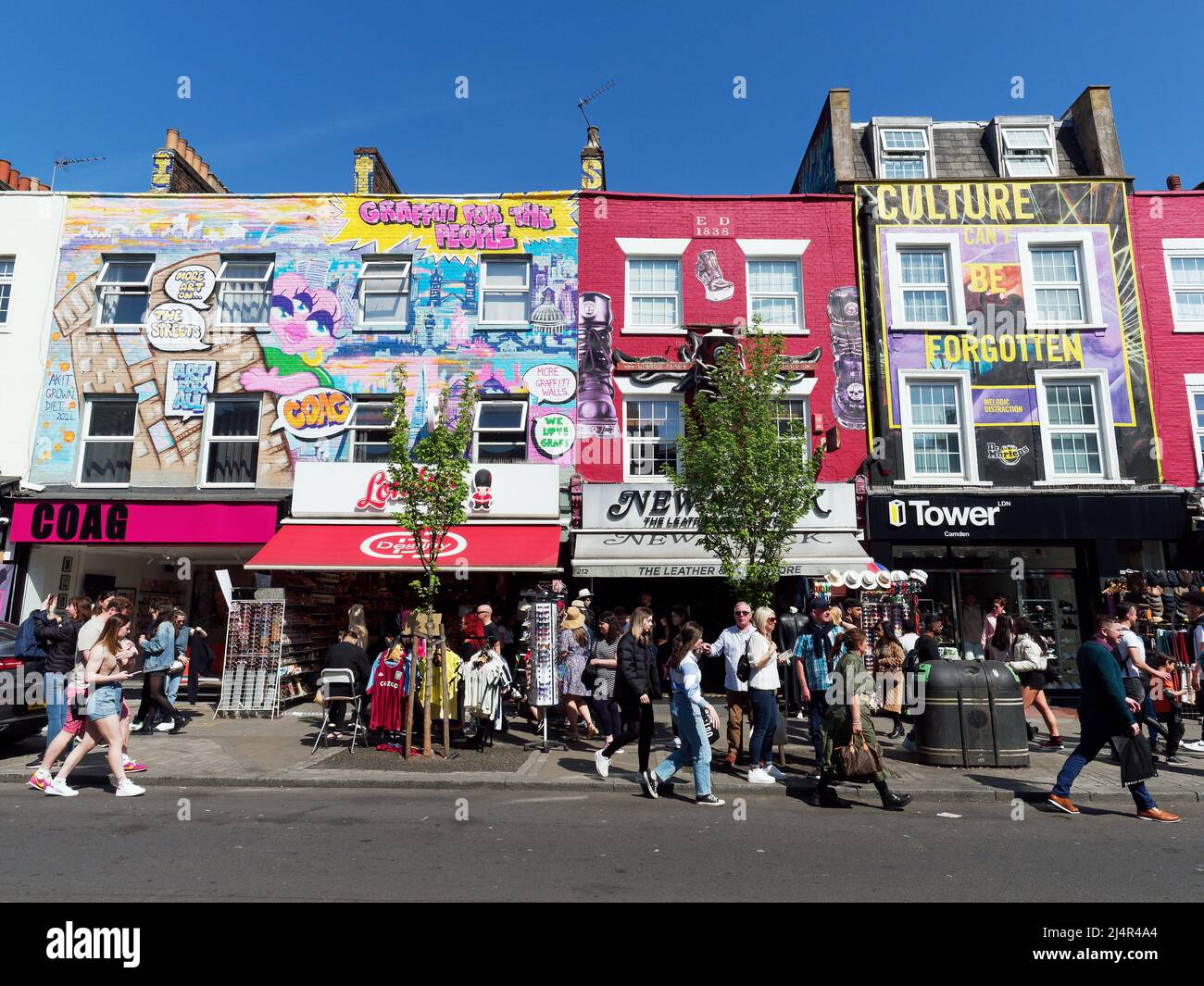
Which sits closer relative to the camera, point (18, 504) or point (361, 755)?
point (361, 755)

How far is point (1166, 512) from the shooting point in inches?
591

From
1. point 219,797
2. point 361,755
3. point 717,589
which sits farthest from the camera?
point 717,589

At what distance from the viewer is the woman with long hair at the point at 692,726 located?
7.86 metres

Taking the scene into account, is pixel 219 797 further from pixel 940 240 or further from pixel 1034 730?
pixel 940 240

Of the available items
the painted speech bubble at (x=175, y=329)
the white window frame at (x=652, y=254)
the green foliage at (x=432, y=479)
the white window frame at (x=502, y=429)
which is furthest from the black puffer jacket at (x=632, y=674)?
the painted speech bubble at (x=175, y=329)

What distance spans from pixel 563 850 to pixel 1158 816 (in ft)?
18.9

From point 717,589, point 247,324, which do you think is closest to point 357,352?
point 247,324

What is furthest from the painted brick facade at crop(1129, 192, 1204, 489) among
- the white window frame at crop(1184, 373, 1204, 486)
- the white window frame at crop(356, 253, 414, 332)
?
the white window frame at crop(356, 253, 414, 332)

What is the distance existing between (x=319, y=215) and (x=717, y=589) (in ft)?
39.1

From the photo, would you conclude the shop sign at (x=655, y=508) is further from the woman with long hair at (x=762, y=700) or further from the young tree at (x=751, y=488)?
the woman with long hair at (x=762, y=700)

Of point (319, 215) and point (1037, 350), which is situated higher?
point (319, 215)

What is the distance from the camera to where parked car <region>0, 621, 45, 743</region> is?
9.44 metres

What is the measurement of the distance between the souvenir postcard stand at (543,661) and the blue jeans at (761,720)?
2.98m

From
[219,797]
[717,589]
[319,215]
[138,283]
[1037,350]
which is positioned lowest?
[219,797]
